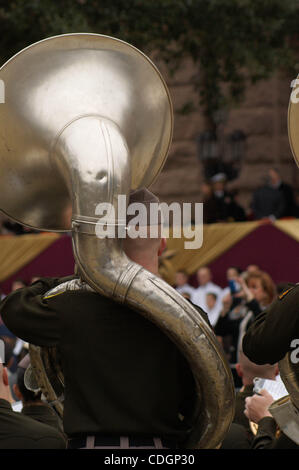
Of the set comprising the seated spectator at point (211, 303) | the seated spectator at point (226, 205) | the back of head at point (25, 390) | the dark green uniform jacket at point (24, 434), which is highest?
the dark green uniform jacket at point (24, 434)

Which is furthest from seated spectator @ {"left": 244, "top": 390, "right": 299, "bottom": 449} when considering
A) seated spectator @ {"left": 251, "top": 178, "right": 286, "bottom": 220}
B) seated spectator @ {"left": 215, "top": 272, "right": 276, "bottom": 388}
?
seated spectator @ {"left": 251, "top": 178, "right": 286, "bottom": 220}

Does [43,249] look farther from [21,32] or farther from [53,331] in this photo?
[53,331]

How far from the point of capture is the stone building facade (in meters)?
15.5

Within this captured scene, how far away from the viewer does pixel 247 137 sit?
617 inches

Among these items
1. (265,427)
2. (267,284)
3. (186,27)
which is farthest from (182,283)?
(265,427)

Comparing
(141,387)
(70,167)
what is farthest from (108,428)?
(70,167)

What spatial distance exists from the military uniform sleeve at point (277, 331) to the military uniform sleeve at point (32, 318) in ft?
2.29

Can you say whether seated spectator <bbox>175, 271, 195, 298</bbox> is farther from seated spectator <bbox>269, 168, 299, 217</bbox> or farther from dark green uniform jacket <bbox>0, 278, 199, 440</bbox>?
dark green uniform jacket <bbox>0, 278, 199, 440</bbox>

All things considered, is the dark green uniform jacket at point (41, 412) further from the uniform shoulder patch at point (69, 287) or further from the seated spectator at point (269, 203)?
the seated spectator at point (269, 203)

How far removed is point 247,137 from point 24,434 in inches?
482

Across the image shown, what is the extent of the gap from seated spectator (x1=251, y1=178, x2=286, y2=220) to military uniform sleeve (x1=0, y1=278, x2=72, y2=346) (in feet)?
30.6

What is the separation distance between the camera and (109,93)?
391cm

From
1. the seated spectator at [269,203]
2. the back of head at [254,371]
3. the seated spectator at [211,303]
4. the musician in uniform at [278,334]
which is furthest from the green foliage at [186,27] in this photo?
the musician in uniform at [278,334]

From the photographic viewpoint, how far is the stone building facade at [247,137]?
15.5 metres
